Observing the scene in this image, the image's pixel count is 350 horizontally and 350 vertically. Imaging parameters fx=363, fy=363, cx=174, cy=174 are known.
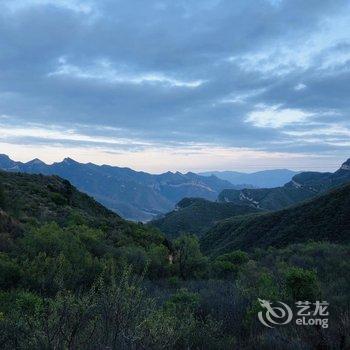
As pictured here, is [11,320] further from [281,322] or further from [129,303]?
[281,322]

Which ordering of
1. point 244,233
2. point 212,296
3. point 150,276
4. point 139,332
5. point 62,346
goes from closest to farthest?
point 62,346 → point 139,332 → point 212,296 → point 150,276 → point 244,233

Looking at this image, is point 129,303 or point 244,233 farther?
point 244,233

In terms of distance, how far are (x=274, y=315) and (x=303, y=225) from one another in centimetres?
3885

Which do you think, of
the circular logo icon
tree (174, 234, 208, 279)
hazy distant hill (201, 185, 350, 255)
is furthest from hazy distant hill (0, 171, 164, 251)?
hazy distant hill (201, 185, 350, 255)

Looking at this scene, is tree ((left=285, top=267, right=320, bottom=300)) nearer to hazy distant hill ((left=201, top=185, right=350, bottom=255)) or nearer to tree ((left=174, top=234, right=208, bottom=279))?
tree ((left=174, top=234, right=208, bottom=279))

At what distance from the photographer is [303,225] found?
143 feet

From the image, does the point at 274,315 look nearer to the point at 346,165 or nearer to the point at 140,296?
the point at 140,296

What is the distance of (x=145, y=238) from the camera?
77.5 feet

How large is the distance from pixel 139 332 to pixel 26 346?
149 cm

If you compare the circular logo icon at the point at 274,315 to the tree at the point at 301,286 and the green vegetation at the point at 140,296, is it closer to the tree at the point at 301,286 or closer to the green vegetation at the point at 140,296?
the green vegetation at the point at 140,296

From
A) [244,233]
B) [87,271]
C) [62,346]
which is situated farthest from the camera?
[244,233]

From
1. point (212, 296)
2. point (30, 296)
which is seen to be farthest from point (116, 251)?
point (30, 296)
